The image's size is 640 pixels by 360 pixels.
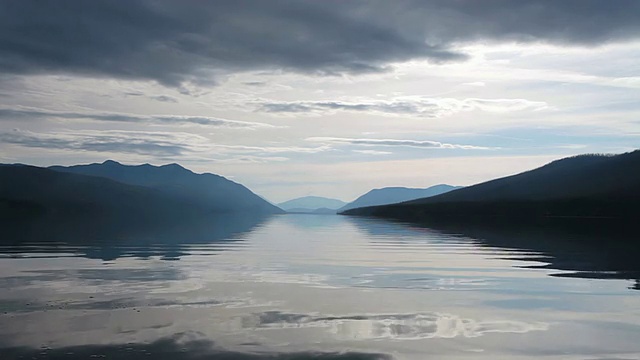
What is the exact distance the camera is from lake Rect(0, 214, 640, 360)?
630 inches

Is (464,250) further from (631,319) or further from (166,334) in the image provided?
(166,334)

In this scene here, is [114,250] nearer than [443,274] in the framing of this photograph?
No

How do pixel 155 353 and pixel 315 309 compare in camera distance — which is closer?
pixel 155 353

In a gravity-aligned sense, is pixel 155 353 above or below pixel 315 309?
below

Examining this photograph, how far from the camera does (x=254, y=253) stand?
45000 millimetres

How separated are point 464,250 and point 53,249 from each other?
108 ft

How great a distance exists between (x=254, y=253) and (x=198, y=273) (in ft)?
45.7

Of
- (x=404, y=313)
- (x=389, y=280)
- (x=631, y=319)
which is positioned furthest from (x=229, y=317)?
(x=631, y=319)

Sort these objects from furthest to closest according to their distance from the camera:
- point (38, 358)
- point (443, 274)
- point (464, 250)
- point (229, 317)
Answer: point (464, 250), point (443, 274), point (229, 317), point (38, 358)

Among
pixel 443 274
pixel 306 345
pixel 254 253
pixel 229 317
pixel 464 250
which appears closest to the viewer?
pixel 306 345

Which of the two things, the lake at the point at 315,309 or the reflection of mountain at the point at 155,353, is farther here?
the lake at the point at 315,309

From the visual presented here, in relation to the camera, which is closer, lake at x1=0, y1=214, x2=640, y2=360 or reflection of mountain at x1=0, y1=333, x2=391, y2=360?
reflection of mountain at x1=0, y1=333, x2=391, y2=360

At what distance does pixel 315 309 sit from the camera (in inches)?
853

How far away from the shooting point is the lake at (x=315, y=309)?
16000 millimetres
